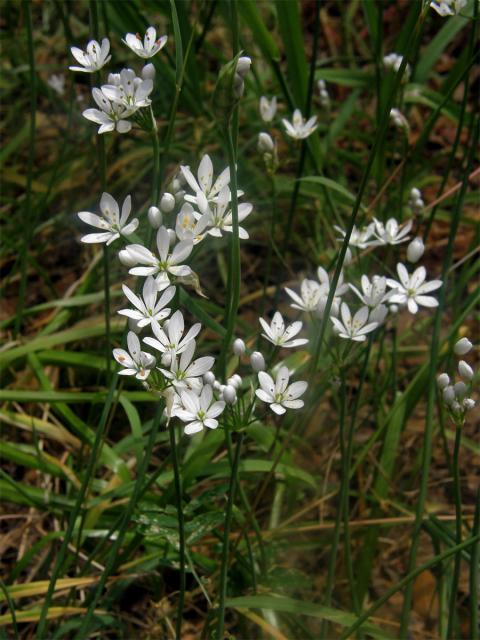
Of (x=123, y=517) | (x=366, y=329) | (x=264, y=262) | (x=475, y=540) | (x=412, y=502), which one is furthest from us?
(x=264, y=262)

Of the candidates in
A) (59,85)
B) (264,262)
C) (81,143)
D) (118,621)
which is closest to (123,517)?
(118,621)

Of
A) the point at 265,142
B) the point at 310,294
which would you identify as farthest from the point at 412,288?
the point at 265,142

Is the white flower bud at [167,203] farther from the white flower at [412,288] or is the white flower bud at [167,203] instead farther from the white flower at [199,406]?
the white flower at [412,288]

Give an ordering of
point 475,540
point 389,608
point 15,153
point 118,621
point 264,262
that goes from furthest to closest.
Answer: point 15,153 < point 264,262 < point 389,608 < point 118,621 < point 475,540

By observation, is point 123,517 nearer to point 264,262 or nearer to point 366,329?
point 366,329

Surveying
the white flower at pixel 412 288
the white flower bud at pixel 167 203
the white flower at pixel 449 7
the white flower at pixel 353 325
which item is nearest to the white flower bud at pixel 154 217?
the white flower bud at pixel 167 203

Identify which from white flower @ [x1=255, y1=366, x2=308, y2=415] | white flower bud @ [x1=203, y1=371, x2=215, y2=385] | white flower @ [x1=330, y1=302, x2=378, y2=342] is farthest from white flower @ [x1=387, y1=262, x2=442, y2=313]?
white flower bud @ [x1=203, y1=371, x2=215, y2=385]
